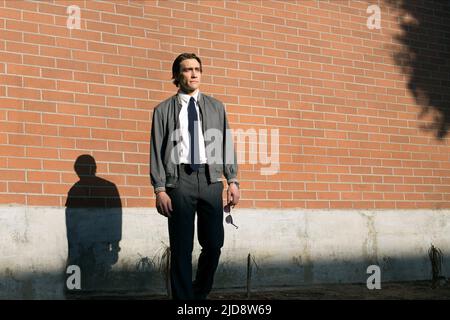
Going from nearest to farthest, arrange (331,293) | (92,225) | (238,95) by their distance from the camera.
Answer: (92,225) < (331,293) < (238,95)

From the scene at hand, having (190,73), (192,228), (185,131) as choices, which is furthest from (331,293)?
(190,73)

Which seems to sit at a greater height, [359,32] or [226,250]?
[359,32]

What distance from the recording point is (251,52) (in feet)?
24.6

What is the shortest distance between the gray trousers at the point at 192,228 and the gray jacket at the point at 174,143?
0.25 feet

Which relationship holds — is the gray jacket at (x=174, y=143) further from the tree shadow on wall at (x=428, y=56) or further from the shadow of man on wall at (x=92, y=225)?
the tree shadow on wall at (x=428, y=56)

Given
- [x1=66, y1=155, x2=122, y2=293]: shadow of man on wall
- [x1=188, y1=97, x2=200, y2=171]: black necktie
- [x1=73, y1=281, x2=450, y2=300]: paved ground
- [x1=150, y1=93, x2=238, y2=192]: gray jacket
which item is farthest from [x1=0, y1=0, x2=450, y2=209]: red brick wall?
[x1=188, y1=97, x2=200, y2=171]: black necktie

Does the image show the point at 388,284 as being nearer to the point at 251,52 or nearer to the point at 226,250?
the point at 226,250

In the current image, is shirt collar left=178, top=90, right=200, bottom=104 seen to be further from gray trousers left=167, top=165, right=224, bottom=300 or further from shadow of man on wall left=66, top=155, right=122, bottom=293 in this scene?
shadow of man on wall left=66, top=155, right=122, bottom=293

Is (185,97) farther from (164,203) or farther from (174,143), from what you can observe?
(164,203)

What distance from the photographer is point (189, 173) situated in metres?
5.03

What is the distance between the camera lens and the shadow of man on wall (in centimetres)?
635

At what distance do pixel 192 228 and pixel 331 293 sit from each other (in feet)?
8.52
